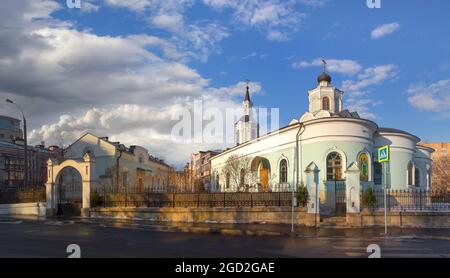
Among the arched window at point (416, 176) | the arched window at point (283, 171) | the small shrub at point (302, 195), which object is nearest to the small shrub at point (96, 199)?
the small shrub at point (302, 195)

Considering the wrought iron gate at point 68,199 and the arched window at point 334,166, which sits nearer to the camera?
the wrought iron gate at point 68,199

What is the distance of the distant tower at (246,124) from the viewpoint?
6331 cm

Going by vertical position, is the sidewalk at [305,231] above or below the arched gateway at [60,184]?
below

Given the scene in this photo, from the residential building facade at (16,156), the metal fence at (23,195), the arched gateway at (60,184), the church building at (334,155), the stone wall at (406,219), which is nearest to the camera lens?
the stone wall at (406,219)

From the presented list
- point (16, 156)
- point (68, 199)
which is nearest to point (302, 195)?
point (68, 199)

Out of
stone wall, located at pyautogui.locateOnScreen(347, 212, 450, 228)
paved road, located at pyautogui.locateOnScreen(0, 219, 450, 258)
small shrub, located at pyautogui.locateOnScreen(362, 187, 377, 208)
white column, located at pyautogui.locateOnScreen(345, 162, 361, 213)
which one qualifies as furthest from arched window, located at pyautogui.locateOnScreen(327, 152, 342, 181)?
paved road, located at pyautogui.locateOnScreen(0, 219, 450, 258)

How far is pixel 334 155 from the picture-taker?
31281 mm

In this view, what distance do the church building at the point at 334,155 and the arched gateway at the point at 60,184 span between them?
1052 cm

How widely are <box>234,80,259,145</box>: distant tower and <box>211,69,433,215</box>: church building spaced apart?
20303 millimetres

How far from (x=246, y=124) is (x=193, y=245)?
5023 cm

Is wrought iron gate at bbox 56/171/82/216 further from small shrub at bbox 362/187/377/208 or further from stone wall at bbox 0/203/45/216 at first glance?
small shrub at bbox 362/187/377/208

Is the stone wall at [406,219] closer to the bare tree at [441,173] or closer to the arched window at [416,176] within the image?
the arched window at [416,176]

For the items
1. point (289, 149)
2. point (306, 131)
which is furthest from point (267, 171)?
point (306, 131)
